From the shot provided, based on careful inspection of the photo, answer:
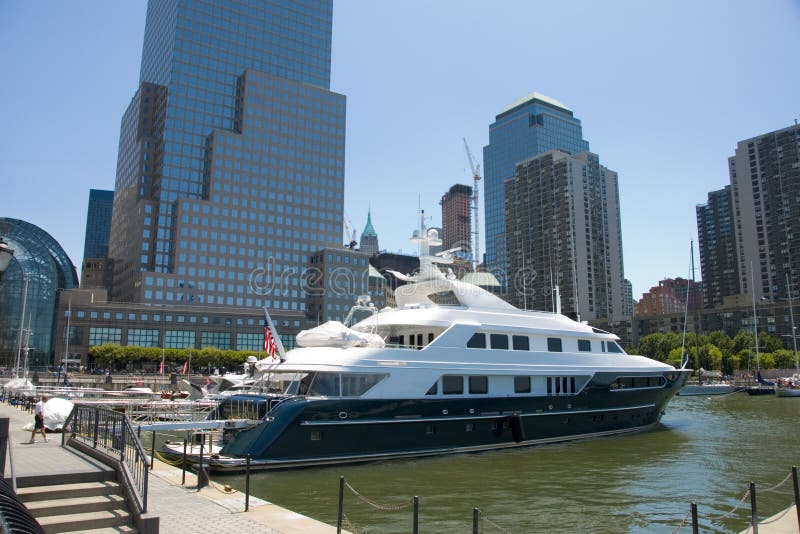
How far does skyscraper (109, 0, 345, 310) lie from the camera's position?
10875 centimetres

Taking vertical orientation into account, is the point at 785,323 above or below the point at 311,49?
below

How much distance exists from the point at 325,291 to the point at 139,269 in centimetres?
3525

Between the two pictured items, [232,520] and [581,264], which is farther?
[581,264]

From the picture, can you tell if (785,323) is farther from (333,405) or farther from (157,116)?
(157,116)

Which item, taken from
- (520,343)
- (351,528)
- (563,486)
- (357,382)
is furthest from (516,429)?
(351,528)

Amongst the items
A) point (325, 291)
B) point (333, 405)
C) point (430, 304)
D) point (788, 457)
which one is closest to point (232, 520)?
point (333, 405)

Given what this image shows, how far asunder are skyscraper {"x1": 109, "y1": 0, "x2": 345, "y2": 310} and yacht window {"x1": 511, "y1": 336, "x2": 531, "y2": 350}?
89.1m

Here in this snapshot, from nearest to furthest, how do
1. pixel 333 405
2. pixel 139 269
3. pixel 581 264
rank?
pixel 333 405 → pixel 139 269 → pixel 581 264

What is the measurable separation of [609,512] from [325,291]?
101m

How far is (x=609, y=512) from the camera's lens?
583 inches

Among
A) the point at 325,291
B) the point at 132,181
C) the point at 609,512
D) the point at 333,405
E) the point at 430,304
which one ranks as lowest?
the point at 609,512

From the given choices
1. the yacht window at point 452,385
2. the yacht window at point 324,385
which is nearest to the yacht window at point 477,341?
the yacht window at point 452,385

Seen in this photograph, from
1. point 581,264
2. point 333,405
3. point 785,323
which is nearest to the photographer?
point 333,405

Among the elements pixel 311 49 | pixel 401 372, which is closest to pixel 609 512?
pixel 401 372
